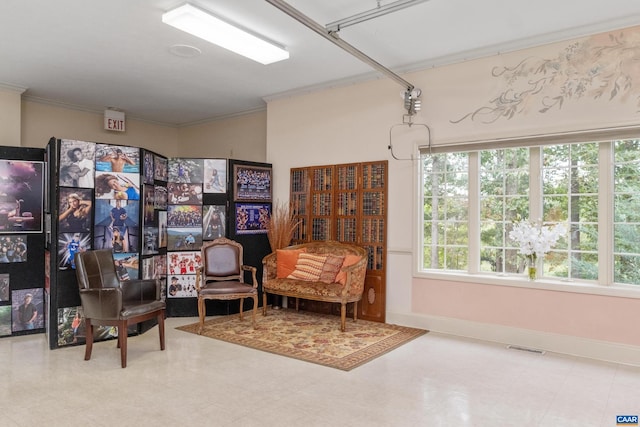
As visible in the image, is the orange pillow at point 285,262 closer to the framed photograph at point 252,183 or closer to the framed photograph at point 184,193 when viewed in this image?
the framed photograph at point 252,183

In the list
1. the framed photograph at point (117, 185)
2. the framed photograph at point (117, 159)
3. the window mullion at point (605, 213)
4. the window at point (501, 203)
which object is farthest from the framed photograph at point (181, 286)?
the window mullion at point (605, 213)

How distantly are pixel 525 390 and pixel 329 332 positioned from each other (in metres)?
2.25

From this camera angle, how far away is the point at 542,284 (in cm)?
463

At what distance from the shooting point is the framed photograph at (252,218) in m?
6.33

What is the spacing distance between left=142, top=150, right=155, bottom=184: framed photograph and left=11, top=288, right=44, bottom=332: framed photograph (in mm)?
1844

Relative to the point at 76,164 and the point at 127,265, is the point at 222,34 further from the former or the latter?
the point at 127,265

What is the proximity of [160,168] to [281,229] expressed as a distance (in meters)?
1.83

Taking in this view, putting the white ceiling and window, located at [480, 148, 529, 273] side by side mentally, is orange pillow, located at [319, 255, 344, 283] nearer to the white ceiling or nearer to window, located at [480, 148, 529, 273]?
window, located at [480, 148, 529, 273]

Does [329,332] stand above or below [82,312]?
below

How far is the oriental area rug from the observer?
432 cm

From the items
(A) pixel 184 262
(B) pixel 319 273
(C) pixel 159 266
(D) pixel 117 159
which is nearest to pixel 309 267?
(B) pixel 319 273

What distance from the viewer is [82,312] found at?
470cm

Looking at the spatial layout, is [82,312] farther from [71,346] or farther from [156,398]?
[156,398]

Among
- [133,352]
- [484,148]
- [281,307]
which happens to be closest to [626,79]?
[484,148]
